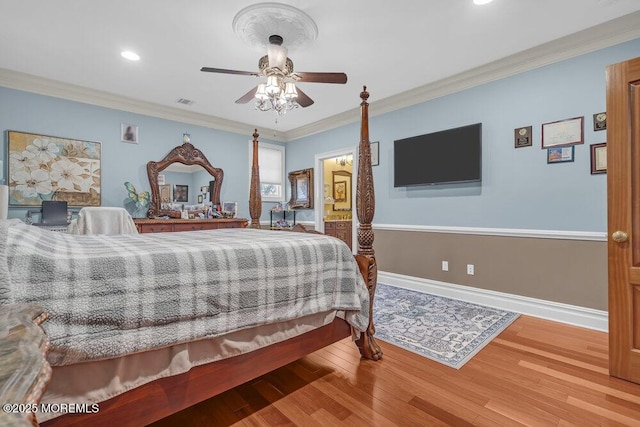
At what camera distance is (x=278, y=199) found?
19.4ft

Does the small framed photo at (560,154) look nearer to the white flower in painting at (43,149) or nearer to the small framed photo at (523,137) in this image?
the small framed photo at (523,137)

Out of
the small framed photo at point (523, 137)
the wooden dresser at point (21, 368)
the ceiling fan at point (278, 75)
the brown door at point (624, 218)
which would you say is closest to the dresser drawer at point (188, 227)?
the ceiling fan at point (278, 75)

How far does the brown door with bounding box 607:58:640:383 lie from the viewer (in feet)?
6.07

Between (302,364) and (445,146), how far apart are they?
117 inches

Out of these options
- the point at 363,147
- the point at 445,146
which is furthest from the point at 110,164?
the point at 445,146

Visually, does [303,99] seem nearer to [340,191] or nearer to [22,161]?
[22,161]

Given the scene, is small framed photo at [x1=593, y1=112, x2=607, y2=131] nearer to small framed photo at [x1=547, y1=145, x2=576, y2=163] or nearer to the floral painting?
small framed photo at [x1=547, y1=145, x2=576, y2=163]

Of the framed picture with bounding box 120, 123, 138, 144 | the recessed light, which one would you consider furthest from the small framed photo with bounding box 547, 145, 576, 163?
the framed picture with bounding box 120, 123, 138, 144

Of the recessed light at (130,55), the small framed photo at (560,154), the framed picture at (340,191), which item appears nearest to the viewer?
the small framed photo at (560,154)

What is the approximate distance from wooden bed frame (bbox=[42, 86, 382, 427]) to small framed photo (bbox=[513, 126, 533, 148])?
201 centimetres

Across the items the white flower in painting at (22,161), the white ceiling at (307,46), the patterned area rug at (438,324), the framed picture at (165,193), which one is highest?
the white ceiling at (307,46)

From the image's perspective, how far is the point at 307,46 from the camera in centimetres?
285

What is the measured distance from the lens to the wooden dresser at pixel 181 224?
13.5ft

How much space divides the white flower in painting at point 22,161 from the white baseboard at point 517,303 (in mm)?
4711
